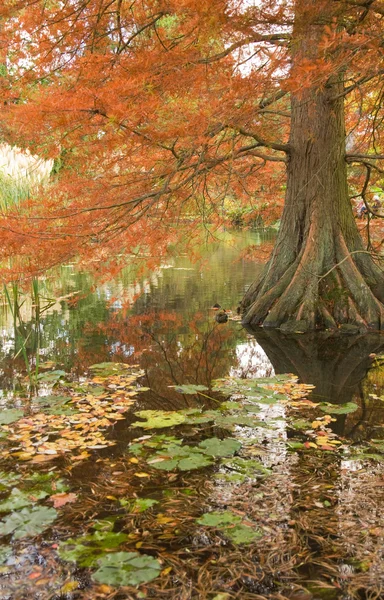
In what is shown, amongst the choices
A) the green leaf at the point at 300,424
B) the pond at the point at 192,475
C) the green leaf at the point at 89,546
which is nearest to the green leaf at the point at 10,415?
the pond at the point at 192,475

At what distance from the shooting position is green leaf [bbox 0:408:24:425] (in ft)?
9.19

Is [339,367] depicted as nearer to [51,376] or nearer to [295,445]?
[295,445]

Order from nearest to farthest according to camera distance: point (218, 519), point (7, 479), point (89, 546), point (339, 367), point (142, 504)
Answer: point (89, 546)
point (218, 519)
point (142, 504)
point (7, 479)
point (339, 367)

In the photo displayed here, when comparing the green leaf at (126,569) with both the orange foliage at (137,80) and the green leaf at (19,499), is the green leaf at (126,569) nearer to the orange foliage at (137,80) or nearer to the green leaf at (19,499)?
the green leaf at (19,499)

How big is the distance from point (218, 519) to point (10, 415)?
1517 millimetres

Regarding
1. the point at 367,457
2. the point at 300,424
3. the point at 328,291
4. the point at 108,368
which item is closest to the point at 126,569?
the point at 367,457

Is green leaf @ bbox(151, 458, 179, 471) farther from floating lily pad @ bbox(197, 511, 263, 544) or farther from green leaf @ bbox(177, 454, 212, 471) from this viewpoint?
floating lily pad @ bbox(197, 511, 263, 544)

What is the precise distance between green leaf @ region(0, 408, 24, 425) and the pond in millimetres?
11

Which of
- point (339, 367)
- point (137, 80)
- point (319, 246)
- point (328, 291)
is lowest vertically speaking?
point (339, 367)

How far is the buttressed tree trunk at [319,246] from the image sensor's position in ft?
18.2

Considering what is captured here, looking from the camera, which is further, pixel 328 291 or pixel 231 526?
pixel 328 291

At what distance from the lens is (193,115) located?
358cm

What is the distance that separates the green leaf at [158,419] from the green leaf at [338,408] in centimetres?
82

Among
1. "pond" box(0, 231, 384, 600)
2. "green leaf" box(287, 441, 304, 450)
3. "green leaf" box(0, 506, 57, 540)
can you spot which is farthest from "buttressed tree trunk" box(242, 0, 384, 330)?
"green leaf" box(0, 506, 57, 540)
